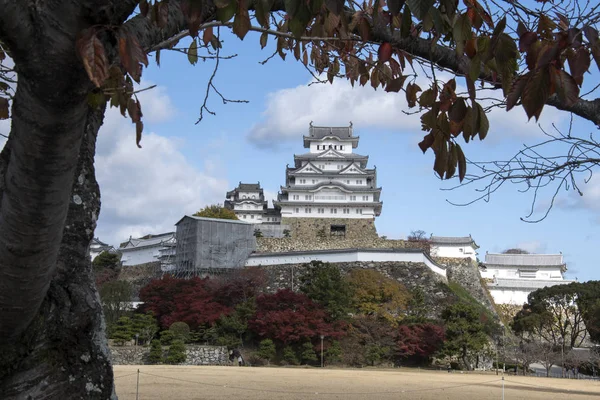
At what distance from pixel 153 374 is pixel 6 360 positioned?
53.1 ft

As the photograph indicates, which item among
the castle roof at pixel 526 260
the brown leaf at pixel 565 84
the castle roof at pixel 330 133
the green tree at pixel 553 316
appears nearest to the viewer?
the brown leaf at pixel 565 84

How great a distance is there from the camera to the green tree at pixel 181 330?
25.0m

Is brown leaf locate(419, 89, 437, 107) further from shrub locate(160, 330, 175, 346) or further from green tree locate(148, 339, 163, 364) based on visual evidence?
shrub locate(160, 330, 175, 346)

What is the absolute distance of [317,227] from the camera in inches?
1619

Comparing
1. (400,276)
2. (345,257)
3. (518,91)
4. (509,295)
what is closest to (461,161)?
(518,91)

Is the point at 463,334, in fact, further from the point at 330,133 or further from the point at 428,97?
the point at 330,133

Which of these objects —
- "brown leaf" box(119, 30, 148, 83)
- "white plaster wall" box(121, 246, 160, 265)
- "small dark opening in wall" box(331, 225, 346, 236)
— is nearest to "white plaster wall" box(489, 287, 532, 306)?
"small dark opening in wall" box(331, 225, 346, 236)

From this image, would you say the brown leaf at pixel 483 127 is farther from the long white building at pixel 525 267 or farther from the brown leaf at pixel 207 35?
the long white building at pixel 525 267

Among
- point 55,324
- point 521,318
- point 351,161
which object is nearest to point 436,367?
point 521,318

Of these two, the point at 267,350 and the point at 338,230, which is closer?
the point at 267,350

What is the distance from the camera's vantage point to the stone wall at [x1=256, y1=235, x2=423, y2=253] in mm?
36500

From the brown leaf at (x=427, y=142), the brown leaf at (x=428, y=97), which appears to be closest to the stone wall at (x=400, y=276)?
the brown leaf at (x=428, y=97)

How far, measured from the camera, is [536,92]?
163cm

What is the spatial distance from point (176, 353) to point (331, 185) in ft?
67.7
